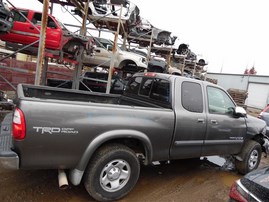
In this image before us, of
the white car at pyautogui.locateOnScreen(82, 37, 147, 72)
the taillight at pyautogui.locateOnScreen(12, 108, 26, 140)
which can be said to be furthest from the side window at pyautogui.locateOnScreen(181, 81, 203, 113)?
the white car at pyautogui.locateOnScreen(82, 37, 147, 72)

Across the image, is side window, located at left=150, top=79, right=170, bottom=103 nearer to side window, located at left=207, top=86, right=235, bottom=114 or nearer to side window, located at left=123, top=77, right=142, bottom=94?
side window, located at left=123, top=77, right=142, bottom=94

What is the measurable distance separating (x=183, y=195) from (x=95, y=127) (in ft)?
6.61

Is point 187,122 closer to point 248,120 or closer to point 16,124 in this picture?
point 248,120

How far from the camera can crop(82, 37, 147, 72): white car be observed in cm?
1034

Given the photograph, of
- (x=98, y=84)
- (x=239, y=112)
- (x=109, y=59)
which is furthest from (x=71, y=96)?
(x=98, y=84)

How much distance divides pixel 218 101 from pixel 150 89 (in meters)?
1.37

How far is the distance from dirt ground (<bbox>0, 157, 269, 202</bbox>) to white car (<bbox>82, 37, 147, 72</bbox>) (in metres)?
6.11

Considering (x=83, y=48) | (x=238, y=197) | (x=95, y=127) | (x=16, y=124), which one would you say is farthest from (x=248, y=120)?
(x=83, y=48)

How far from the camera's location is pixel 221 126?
15.0 feet

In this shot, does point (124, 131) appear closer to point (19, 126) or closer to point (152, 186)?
point (19, 126)

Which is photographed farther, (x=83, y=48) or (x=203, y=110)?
(x=83, y=48)

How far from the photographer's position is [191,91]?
169 inches

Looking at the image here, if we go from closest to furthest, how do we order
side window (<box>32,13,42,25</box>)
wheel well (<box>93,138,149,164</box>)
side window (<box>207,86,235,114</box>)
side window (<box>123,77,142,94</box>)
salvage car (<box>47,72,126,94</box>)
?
1. wheel well (<box>93,138,149,164</box>)
2. side window (<box>207,86,235,114</box>)
3. side window (<box>123,77,142,94</box>)
4. side window (<box>32,13,42,25</box>)
5. salvage car (<box>47,72,126,94</box>)

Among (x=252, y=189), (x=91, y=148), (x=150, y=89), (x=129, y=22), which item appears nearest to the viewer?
(x=252, y=189)
